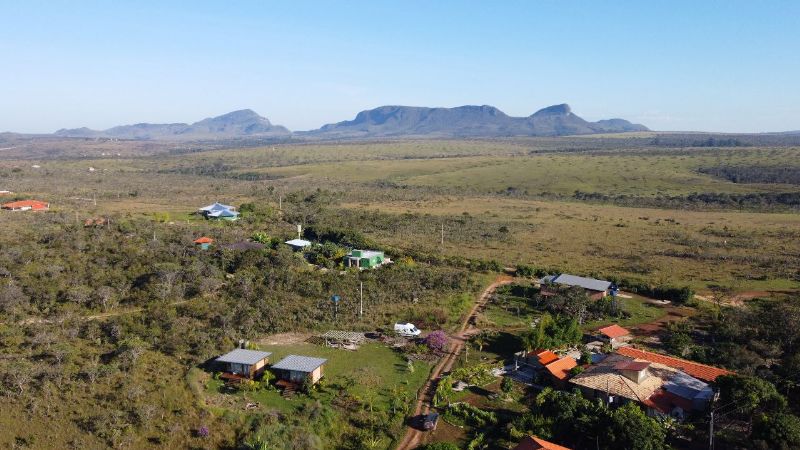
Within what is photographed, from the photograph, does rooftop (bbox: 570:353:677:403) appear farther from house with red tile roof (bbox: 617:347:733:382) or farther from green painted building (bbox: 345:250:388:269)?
green painted building (bbox: 345:250:388:269)

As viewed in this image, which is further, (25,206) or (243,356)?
(25,206)

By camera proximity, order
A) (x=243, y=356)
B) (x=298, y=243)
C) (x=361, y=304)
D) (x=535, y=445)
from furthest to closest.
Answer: (x=298, y=243)
(x=361, y=304)
(x=243, y=356)
(x=535, y=445)

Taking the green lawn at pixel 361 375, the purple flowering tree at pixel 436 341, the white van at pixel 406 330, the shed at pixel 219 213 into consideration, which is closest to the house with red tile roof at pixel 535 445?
the green lawn at pixel 361 375

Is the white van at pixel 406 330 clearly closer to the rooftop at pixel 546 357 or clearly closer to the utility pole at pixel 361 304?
the utility pole at pixel 361 304

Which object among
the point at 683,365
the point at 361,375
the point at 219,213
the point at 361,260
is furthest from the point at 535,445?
the point at 219,213

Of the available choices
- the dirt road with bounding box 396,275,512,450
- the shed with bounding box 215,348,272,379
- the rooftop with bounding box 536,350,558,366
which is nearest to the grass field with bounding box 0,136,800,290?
the dirt road with bounding box 396,275,512,450

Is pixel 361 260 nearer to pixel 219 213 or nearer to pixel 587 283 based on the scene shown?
pixel 587 283
